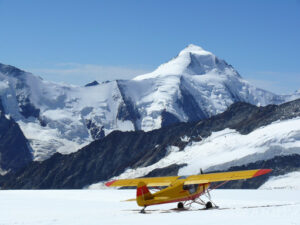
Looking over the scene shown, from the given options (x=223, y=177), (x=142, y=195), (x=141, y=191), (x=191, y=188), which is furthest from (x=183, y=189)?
(x=141, y=191)

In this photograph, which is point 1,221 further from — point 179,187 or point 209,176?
point 209,176

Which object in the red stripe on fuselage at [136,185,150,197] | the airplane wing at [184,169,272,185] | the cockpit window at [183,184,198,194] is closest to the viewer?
the red stripe on fuselage at [136,185,150,197]

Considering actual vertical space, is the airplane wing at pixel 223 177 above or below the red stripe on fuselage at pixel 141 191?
above

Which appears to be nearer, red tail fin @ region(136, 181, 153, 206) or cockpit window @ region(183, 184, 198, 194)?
red tail fin @ region(136, 181, 153, 206)

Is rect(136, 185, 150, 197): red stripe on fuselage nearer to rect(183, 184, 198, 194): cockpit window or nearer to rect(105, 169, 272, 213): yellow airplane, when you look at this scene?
rect(105, 169, 272, 213): yellow airplane

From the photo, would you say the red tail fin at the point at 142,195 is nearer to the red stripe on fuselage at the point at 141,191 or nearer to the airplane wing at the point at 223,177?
the red stripe on fuselage at the point at 141,191

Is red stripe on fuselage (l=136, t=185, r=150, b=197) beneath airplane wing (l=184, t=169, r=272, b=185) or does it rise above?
beneath

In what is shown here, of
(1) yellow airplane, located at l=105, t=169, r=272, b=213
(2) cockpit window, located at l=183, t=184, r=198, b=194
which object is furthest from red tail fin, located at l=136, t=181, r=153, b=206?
(2) cockpit window, located at l=183, t=184, r=198, b=194

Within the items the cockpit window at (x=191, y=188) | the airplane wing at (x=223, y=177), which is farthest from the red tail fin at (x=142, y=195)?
the airplane wing at (x=223, y=177)

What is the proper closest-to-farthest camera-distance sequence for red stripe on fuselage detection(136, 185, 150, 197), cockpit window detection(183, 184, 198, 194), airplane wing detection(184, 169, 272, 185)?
red stripe on fuselage detection(136, 185, 150, 197)
airplane wing detection(184, 169, 272, 185)
cockpit window detection(183, 184, 198, 194)

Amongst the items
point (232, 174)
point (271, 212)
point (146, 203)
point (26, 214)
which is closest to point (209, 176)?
point (232, 174)

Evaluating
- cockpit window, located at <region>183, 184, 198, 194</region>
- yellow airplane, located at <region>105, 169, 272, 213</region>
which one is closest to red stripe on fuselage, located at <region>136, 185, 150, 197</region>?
yellow airplane, located at <region>105, 169, 272, 213</region>
